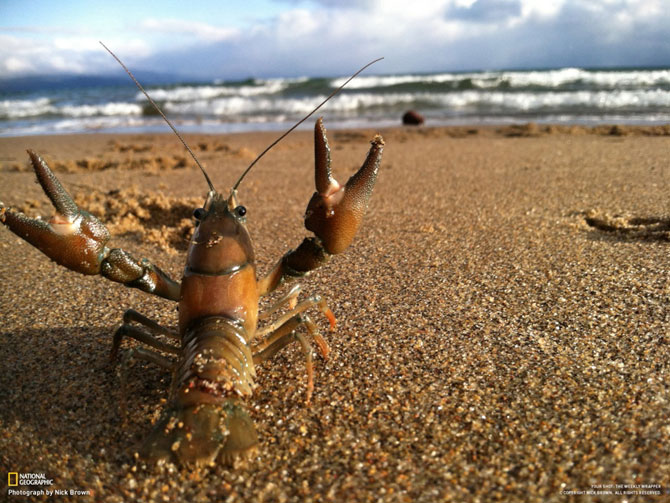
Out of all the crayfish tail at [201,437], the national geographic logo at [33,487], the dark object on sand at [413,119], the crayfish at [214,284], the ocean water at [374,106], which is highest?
the ocean water at [374,106]

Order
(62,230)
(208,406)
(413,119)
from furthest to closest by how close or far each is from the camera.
→ (413,119)
(62,230)
(208,406)

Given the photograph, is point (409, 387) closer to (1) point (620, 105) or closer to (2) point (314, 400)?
(2) point (314, 400)

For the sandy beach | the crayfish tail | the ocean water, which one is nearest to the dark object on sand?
the ocean water

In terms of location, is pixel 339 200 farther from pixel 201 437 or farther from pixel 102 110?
pixel 102 110

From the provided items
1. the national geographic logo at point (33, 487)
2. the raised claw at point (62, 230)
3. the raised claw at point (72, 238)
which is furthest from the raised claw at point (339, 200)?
the national geographic logo at point (33, 487)

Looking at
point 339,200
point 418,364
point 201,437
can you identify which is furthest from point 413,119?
point 201,437

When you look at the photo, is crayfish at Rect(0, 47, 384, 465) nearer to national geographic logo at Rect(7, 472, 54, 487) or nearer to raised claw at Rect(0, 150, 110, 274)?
raised claw at Rect(0, 150, 110, 274)

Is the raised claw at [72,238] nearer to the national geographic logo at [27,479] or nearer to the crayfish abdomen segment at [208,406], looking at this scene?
the crayfish abdomen segment at [208,406]
